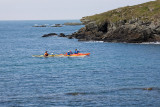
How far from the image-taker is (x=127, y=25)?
91.6 meters

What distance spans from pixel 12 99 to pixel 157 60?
35.0 metres

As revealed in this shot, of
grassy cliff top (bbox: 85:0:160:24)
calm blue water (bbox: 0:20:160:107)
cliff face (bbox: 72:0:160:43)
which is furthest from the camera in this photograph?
grassy cliff top (bbox: 85:0:160:24)

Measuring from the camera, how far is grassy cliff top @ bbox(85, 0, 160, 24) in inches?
3696

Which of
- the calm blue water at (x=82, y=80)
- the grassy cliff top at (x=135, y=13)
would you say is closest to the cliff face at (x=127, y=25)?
the grassy cliff top at (x=135, y=13)

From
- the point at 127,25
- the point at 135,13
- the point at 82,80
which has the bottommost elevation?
the point at 82,80

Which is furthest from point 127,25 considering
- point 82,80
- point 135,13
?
point 82,80

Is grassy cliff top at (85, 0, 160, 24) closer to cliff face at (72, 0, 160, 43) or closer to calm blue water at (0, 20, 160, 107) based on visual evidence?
cliff face at (72, 0, 160, 43)

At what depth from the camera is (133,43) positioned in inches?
3430

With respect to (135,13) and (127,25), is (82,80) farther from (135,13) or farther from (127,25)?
(135,13)

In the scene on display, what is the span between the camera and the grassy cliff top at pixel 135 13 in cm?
9388

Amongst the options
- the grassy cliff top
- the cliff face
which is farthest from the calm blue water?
the grassy cliff top

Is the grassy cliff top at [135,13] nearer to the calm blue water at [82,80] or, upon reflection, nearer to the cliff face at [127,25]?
the cliff face at [127,25]

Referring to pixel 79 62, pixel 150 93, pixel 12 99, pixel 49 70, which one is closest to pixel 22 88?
pixel 12 99

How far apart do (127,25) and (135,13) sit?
10517 mm
